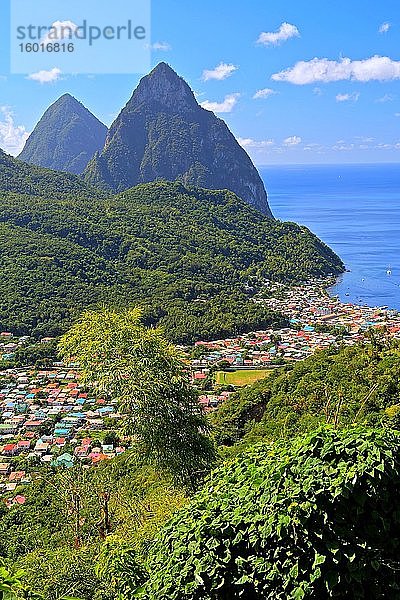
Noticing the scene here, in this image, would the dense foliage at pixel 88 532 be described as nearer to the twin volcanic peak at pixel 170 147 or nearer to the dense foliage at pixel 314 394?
the dense foliage at pixel 314 394

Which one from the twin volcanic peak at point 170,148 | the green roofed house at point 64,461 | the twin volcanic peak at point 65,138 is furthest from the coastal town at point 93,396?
the twin volcanic peak at point 65,138

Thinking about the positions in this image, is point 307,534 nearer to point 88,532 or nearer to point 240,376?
point 88,532

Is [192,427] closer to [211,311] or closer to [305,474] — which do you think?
[305,474]

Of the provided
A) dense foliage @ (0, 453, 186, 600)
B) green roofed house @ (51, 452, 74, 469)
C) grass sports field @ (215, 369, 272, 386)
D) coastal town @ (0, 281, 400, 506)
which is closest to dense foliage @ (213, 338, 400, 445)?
coastal town @ (0, 281, 400, 506)

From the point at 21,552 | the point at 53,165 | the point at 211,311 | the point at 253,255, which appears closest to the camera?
the point at 21,552

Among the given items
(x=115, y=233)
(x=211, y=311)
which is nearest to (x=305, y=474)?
(x=211, y=311)

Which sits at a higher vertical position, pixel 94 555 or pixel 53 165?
pixel 53 165

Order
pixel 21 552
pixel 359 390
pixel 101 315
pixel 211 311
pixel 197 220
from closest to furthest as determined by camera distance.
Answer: pixel 101 315 → pixel 21 552 → pixel 359 390 → pixel 211 311 → pixel 197 220
